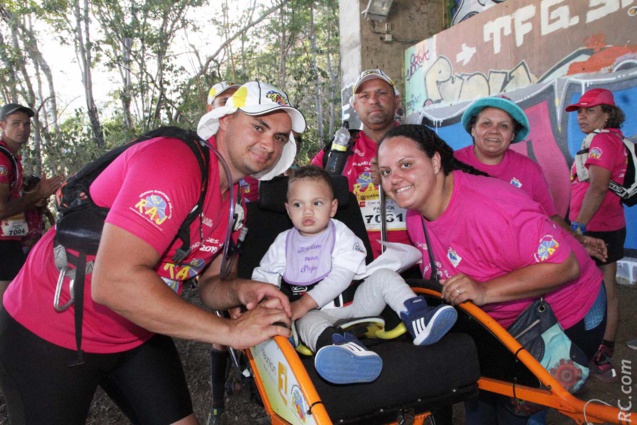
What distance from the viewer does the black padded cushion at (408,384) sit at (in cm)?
168

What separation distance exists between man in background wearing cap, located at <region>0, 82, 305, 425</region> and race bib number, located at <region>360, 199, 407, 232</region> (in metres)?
1.24

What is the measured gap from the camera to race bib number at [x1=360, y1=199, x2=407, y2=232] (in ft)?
10.9

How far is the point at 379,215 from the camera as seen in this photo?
3416 mm

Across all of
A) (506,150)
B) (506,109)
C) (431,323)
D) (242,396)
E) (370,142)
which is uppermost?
(506,109)

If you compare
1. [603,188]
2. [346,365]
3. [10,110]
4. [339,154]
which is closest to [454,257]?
[346,365]

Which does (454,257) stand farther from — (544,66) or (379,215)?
(544,66)

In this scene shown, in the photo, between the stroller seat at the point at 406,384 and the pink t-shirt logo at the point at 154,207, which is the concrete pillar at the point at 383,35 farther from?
the pink t-shirt logo at the point at 154,207

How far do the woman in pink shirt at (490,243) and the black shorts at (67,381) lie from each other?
1366 millimetres

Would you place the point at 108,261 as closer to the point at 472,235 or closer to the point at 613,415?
the point at 472,235

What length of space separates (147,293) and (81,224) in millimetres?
494

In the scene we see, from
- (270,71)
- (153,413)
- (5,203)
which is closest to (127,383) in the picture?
(153,413)

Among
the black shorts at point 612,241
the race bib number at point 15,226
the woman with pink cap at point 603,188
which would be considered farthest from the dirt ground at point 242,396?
the race bib number at point 15,226

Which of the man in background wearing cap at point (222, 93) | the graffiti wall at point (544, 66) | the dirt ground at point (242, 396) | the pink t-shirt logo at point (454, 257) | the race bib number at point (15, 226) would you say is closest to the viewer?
the pink t-shirt logo at point (454, 257)

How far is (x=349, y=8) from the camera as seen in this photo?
7754 millimetres
